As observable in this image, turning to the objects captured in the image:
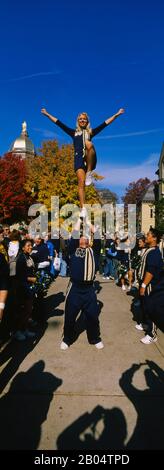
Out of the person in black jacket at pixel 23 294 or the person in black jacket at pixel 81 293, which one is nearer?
the person in black jacket at pixel 81 293

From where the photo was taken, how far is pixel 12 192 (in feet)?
134

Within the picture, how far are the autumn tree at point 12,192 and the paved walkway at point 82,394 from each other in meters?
35.9

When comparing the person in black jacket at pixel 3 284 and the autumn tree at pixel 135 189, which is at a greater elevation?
the autumn tree at pixel 135 189

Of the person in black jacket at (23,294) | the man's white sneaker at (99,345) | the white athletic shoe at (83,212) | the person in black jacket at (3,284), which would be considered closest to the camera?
the person in black jacket at (3,284)

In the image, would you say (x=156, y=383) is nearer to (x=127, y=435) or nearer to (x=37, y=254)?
(x=127, y=435)

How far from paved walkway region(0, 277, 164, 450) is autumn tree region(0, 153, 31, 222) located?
1413 inches

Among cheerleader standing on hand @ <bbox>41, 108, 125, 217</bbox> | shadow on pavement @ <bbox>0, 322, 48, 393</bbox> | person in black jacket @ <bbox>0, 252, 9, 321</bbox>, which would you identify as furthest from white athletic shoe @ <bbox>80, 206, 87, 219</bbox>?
shadow on pavement @ <bbox>0, 322, 48, 393</bbox>

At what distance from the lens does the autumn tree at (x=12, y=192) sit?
4088 centimetres

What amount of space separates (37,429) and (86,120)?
3961 mm

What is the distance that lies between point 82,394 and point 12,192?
1517 inches

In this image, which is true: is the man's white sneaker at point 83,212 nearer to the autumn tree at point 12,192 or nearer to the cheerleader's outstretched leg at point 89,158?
the cheerleader's outstretched leg at point 89,158

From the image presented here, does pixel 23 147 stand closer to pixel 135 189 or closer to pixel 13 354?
pixel 135 189

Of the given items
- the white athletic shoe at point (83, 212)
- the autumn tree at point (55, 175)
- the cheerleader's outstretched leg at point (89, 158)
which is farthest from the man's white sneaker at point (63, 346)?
the autumn tree at point (55, 175)

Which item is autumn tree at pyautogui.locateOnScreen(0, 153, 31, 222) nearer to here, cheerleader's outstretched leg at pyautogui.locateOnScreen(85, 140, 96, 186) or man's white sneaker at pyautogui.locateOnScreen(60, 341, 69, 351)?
man's white sneaker at pyautogui.locateOnScreen(60, 341, 69, 351)
